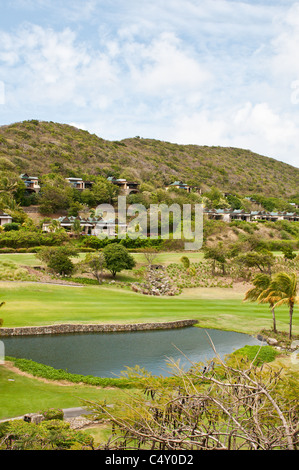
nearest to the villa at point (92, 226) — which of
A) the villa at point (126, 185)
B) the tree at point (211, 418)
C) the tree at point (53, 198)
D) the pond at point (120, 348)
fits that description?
the tree at point (53, 198)

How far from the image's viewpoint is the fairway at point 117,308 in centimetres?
2966

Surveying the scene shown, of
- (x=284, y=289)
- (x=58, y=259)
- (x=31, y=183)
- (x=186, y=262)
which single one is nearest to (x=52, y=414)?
(x=284, y=289)

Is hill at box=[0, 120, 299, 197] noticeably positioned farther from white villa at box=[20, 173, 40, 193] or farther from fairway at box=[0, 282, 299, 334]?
fairway at box=[0, 282, 299, 334]

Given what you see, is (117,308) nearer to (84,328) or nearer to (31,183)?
(84,328)

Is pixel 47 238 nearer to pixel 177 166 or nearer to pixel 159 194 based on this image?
pixel 159 194

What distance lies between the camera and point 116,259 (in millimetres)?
49031

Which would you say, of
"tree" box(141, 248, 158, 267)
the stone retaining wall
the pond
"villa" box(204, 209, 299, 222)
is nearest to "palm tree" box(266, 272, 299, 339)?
the pond

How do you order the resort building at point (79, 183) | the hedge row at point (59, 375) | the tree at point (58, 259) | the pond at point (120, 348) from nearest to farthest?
the hedge row at point (59, 375) < the pond at point (120, 348) < the tree at point (58, 259) < the resort building at point (79, 183)

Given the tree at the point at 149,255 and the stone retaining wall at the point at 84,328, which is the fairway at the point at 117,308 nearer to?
the stone retaining wall at the point at 84,328

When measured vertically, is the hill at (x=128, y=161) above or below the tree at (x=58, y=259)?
above

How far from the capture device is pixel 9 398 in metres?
16.3

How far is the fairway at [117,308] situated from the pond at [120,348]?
6.22ft

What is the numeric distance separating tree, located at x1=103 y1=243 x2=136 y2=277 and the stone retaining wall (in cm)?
1932

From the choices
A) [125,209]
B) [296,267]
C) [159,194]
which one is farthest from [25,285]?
[159,194]
